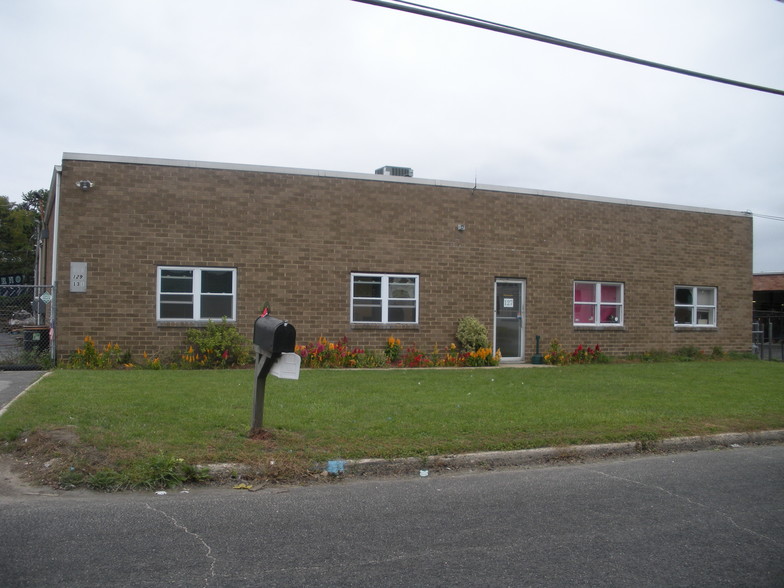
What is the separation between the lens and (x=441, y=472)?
7152mm

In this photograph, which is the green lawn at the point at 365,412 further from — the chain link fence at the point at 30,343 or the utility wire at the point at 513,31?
the utility wire at the point at 513,31

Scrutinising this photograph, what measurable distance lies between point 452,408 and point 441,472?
100 inches

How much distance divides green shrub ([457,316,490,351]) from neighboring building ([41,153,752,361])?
0.95 ft

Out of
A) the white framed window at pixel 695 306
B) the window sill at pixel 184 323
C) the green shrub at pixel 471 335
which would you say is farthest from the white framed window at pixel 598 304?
the window sill at pixel 184 323

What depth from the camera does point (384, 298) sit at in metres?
16.1

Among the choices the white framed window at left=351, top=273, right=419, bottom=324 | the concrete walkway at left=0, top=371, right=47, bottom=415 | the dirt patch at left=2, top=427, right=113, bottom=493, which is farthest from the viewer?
the white framed window at left=351, top=273, right=419, bottom=324

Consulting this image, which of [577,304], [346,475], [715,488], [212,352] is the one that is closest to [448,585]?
[346,475]

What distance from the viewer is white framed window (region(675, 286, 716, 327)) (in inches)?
775

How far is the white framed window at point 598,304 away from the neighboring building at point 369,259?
0.04m

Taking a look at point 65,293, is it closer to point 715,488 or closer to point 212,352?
point 212,352

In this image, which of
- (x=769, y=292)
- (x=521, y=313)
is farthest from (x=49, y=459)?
(x=769, y=292)

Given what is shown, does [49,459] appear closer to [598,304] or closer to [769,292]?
[598,304]

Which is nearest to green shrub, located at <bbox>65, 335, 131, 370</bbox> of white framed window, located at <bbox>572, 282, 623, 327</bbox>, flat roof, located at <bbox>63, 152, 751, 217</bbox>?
flat roof, located at <bbox>63, 152, 751, 217</bbox>

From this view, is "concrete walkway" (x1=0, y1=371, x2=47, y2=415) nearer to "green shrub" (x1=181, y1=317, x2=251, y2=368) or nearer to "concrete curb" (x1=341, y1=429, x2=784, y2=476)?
"green shrub" (x1=181, y1=317, x2=251, y2=368)
